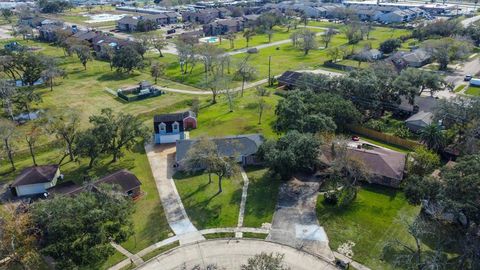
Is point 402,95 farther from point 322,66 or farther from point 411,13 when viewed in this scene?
point 411,13

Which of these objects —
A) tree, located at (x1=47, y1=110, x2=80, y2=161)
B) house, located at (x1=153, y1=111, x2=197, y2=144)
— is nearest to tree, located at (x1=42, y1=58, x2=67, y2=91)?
tree, located at (x1=47, y1=110, x2=80, y2=161)

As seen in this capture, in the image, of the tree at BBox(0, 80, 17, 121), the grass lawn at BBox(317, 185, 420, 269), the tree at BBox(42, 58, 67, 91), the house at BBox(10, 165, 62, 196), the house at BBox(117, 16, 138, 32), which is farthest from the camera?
the house at BBox(117, 16, 138, 32)

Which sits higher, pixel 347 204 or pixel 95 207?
pixel 95 207

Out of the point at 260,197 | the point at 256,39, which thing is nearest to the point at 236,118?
the point at 260,197

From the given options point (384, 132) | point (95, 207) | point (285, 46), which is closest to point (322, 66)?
point (285, 46)

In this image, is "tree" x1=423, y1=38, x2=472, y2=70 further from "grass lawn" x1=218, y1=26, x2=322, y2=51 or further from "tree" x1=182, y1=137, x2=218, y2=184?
"tree" x1=182, y1=137, x2=218, y2=184

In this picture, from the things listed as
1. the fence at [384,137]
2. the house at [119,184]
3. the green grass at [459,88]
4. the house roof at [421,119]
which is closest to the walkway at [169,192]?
→ the house at [119,184]

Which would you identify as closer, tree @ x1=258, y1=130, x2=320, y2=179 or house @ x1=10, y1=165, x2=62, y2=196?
tree @ x1=258, y1=130, x2=320, y2=179

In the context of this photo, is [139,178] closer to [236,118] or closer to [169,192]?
[169,192]

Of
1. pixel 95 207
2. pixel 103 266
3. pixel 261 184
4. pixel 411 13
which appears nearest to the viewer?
pixel 95 207
